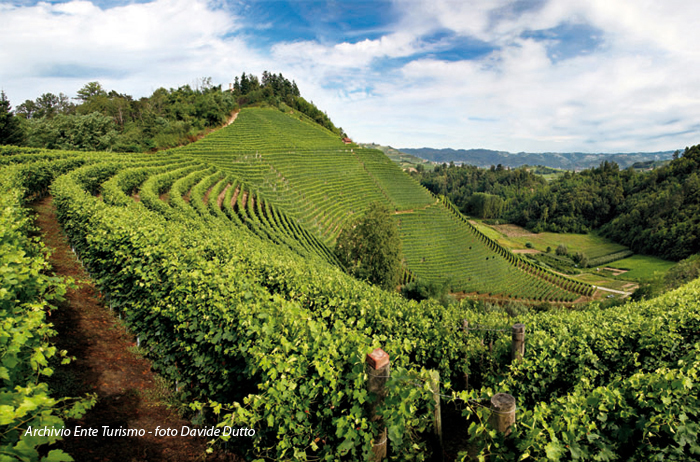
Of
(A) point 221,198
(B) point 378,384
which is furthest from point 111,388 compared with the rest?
(A) point 221,198

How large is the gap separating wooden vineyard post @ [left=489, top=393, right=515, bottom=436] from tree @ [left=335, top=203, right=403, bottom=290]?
30028 mm

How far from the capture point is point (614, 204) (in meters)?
134

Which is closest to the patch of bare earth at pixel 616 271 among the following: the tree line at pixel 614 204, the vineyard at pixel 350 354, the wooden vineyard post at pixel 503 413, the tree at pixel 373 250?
the tree line at pixel 614 204

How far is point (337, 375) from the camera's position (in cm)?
400

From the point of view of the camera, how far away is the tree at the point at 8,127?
113ft

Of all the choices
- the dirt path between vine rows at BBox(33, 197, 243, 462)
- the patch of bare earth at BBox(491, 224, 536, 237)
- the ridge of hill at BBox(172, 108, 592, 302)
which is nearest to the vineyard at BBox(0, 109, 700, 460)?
the dirt path between vine rows at BBox(33, 197, 243, 462)

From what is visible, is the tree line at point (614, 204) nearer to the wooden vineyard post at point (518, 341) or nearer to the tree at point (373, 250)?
the tree at point (373, 250)

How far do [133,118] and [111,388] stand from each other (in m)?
88.9

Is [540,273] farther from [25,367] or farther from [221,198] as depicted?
[25,367]

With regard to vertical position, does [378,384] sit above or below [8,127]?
below

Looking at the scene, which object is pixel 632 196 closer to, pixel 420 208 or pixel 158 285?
pixel 420 208

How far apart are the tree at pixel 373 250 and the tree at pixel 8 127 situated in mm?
38890

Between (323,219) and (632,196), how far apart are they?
148m

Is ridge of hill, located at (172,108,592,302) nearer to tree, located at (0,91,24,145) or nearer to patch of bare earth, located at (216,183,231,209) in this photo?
patch of bare earth, located at (216,183,231,209)
